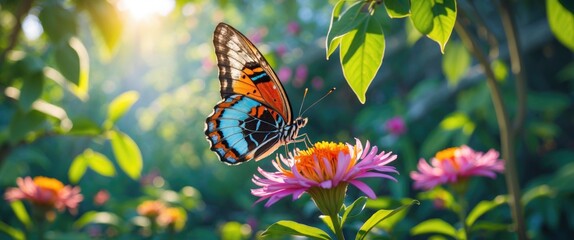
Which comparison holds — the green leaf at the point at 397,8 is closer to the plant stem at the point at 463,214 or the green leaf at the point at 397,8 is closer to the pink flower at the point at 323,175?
the pink flower at the point at 323,175

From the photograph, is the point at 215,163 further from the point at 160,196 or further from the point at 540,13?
the point at 540,13

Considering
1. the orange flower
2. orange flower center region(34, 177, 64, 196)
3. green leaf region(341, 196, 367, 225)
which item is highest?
orange flower center region(34, 177, 64, 196)

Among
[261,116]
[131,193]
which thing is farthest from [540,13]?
[131,193]

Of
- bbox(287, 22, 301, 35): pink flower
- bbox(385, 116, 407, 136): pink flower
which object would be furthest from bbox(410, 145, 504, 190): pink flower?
bbox(287, 22, 301, 35): pink flower

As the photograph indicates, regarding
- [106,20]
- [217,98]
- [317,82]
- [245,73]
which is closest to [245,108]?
[245,73]

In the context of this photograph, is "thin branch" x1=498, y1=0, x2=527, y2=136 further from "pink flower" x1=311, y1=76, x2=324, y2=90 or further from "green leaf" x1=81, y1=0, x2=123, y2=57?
"pink flower" x1=311, y1=76, x2=324, y2=90

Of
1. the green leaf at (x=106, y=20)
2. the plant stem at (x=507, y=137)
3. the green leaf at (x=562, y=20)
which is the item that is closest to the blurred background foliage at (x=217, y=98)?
the green leaf at (x=106, y=20)
